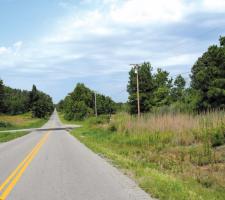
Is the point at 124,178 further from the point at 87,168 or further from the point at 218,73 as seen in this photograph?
the point at 218,73

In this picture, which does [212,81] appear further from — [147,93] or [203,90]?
[147,93]

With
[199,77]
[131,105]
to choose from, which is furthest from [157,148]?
[131,105]

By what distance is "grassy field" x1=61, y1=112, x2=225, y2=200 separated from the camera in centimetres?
947

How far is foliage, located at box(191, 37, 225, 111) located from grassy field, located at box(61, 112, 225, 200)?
20945 mm

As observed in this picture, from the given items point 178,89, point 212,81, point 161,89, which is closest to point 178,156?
point 212,81

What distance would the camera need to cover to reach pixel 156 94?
81562mm

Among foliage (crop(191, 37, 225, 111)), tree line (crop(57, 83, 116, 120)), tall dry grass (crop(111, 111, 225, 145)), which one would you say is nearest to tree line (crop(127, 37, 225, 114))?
foliage (crop(191, 37, 225, 111))

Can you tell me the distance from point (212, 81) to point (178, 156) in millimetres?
35084

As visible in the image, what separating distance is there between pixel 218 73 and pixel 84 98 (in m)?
77.3

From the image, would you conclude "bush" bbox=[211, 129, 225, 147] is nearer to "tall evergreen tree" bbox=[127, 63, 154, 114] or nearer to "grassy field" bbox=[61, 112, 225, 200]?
"grassy field" bbox=[61, 112, 225, 200]

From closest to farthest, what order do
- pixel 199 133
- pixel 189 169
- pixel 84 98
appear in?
1. pixel 189 169
2. pixel 199 133
3. pixel 84 98

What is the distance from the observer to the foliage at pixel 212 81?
48531mm

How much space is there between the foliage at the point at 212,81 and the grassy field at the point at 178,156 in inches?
825

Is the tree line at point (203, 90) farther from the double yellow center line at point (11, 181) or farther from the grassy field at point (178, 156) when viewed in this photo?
the double yellow center line at point (11, 181)
